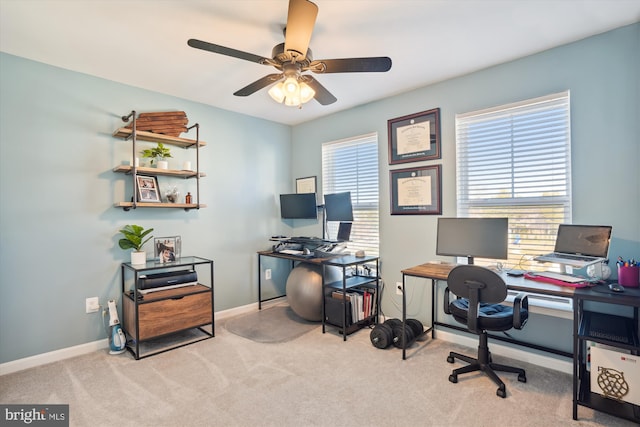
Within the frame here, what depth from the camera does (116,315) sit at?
109 inches

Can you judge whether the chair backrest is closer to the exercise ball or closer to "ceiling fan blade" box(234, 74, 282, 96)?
the exercise ball

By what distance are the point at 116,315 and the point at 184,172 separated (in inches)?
55.2

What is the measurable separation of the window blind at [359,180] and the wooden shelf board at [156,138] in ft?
5.08

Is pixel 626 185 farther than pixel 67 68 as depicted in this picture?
No

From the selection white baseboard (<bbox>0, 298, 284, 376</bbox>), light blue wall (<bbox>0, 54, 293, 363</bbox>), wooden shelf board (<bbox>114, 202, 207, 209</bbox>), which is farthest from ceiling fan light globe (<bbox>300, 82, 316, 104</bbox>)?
white baseboard (<bbox>0, 298, 284, 376</bbox>)

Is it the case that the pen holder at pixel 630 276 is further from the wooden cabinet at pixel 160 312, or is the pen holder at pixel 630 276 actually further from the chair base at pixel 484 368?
the wooden cabinet at pixel 160 312

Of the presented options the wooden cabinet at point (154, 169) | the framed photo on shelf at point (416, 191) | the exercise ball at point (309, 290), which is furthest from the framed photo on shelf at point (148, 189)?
the framed photo on shelf at point (416, 191)

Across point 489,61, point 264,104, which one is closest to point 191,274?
point 264,104

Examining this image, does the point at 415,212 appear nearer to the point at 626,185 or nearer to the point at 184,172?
the point at 626,185

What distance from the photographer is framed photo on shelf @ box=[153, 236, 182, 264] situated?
306 centimetres

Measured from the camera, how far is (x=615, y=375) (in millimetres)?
1812

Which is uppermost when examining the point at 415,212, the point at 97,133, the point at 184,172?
the point at 97,133

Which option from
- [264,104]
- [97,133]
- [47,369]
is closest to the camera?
[47,369]

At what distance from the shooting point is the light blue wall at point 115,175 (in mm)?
2164
